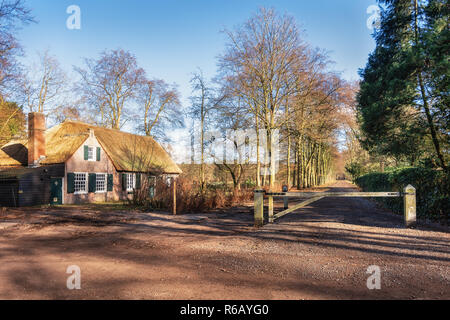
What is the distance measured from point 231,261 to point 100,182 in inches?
915

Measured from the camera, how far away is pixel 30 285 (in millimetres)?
4590

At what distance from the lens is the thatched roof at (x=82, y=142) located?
2450cm

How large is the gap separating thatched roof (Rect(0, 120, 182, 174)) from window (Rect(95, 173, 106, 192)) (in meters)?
1.55

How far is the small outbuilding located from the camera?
2130 centimetres

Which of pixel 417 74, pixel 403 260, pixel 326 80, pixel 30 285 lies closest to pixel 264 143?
pixel 326 80

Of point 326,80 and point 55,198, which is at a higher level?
point 326,80

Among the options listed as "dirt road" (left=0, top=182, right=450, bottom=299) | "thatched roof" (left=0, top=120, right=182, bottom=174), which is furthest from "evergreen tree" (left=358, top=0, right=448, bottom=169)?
"thatched roof" (left=0, top=120, right=182, bottom=174)

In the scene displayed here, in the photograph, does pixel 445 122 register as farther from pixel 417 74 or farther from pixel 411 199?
pixel 411 199

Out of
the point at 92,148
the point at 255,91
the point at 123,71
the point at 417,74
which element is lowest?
the point at 92,148

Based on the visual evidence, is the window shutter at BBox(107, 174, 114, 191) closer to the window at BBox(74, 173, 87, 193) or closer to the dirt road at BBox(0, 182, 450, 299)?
the window at BBox(74, 173, 87, 193)

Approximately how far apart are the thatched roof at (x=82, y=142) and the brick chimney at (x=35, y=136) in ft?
2.39

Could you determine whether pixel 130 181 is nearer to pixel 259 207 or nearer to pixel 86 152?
pixel 86 152

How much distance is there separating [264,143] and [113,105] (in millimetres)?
19342

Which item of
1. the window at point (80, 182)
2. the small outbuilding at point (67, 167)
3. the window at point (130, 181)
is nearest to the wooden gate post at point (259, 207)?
the small outbuilding at point (67, 167)
